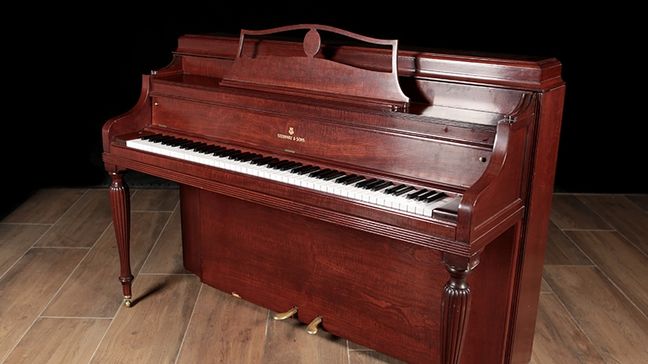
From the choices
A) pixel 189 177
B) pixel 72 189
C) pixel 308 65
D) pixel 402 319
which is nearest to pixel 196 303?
pixel 189 177

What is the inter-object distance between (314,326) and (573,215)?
7.92ft

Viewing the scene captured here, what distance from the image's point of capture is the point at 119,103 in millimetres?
4699

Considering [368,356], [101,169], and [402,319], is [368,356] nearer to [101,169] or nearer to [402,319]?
[402,319]

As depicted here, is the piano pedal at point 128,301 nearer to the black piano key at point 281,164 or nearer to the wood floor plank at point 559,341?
the black piano key at point 281,164

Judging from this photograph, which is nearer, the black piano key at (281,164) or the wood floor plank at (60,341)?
the black piano key at (281,164)

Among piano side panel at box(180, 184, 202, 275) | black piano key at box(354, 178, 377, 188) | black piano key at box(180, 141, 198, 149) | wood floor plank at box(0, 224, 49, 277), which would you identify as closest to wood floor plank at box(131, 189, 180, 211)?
wood floor plank at box(0, 224, 49, 277)

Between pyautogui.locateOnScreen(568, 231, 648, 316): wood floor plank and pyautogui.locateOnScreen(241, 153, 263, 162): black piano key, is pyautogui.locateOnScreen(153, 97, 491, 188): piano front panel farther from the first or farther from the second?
pyautogui.locateOnScreen(568, 231, 648, 316): wood floor plank

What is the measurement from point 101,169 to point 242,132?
99.0 inches

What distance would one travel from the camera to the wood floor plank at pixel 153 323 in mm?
2670

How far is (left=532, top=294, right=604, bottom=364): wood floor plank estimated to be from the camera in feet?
8.90

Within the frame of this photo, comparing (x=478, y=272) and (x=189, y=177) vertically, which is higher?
(x=189, y=177)

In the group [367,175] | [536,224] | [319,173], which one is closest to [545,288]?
[536,224]

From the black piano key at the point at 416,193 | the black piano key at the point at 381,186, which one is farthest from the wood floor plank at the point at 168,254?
the black piano key at the point at 416,193

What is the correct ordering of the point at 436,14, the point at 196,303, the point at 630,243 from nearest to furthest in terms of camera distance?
the point at 196,303 → the point at 630,243 → the point at 436,14
